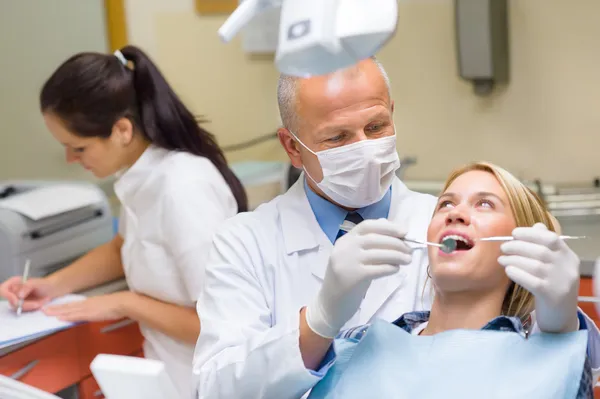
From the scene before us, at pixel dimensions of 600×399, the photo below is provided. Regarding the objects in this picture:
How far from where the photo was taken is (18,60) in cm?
329

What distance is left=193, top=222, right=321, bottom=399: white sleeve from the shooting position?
132 cm

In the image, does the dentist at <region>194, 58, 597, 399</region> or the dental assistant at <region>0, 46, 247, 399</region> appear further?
the dental assistant at <region>0, 46, 247, 399</region>

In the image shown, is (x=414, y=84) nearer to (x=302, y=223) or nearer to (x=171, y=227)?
(x=171, y=227)

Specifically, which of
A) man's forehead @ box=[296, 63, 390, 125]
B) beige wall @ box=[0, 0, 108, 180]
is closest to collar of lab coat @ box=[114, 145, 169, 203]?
man's forehead @ box=[296, 63, 390, 125]

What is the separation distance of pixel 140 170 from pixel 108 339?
0.52m

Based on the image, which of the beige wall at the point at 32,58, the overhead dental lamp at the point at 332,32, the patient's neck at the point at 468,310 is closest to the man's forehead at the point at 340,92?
the patient's neck at the point at 468,310

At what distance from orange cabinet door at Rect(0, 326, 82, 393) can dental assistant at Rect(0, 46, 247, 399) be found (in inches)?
3.7

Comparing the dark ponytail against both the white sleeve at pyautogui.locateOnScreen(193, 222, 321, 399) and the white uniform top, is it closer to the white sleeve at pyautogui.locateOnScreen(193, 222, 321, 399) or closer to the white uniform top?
the white uniform top

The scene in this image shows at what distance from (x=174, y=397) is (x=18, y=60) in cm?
247

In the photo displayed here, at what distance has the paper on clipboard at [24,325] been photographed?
200 centimetres

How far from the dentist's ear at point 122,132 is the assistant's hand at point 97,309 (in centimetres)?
39

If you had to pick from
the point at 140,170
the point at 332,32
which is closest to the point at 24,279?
the point at 140,170

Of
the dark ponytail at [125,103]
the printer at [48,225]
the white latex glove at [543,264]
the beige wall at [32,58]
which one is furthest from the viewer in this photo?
the beige wall at [32,58]

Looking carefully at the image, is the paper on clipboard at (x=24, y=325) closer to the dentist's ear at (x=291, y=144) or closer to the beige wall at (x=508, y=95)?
the dentist's ear at (x=291, y=144)
